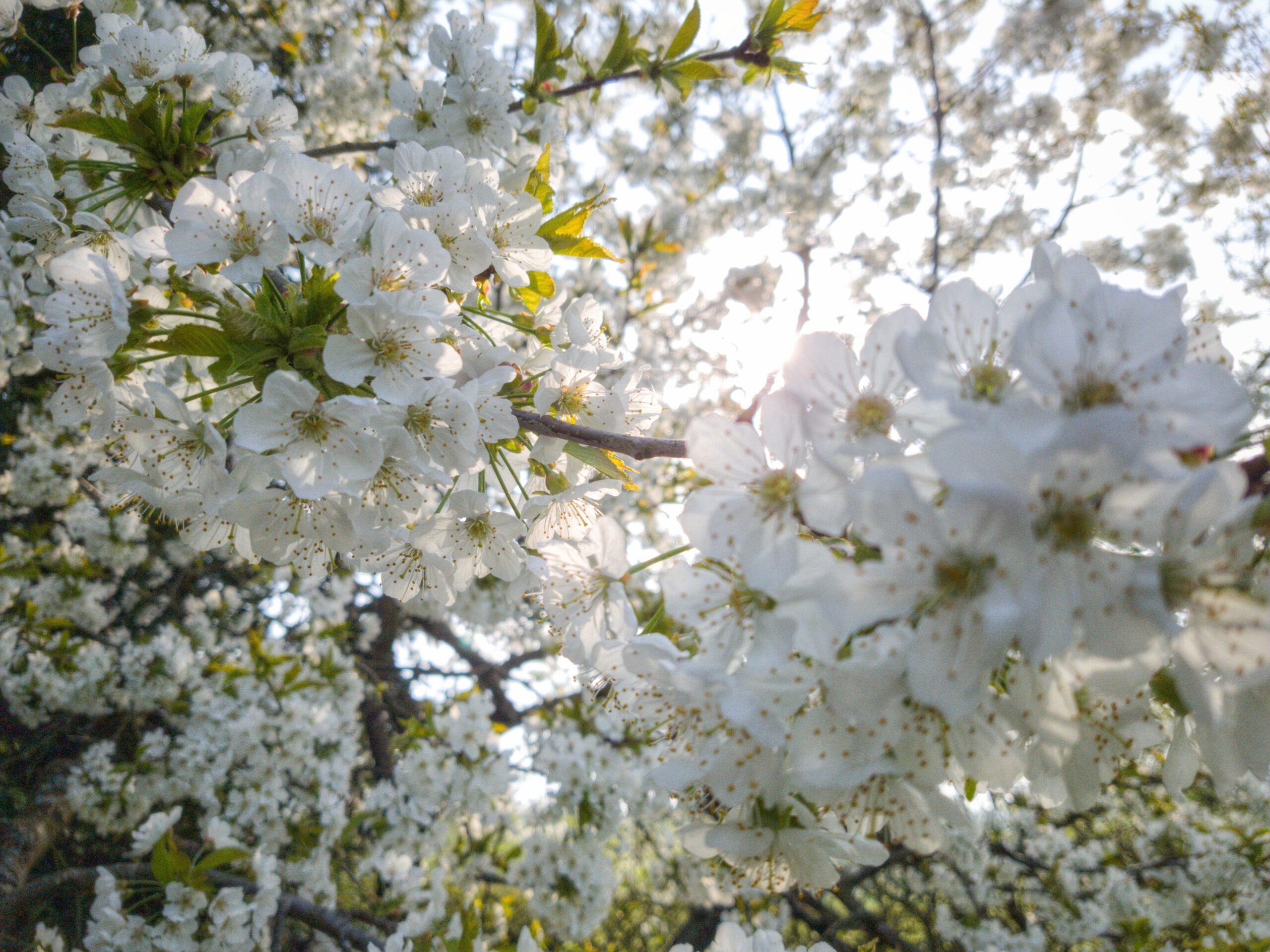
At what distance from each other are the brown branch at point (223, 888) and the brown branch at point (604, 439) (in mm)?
2442

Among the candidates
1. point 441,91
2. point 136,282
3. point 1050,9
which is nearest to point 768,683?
point 136,282

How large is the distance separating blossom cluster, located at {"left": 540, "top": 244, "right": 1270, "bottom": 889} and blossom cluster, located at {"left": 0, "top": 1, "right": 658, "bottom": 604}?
0.44 meters

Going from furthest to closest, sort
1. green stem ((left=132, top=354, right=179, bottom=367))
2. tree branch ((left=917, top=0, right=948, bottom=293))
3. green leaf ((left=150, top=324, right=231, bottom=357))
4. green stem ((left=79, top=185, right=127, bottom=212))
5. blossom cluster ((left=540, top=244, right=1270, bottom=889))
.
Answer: tree branch ((left=917, top=0, right=948, bottom=293)) < green stem ((left=79, top=185, right=127, bottom=212)) < green stem ((left=132, top=354, right=179, bottom=367)) < green leaf ((left=150, top=324, right=231, bottom=357)) < blossom cluster ((left=540, top=244, right=1270, bottom=889))

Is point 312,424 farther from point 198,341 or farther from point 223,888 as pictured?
point 223,888

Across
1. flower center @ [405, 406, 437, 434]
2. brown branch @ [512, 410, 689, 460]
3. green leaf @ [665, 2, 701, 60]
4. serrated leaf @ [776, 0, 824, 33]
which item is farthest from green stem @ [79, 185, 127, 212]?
serrated leaf @ [776, 0, 824, 33]

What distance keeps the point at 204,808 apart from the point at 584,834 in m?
2.27

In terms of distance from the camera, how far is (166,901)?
2.42m

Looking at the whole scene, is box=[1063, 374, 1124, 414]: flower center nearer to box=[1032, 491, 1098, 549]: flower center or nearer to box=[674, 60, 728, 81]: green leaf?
box=[1032, 491, 1098, 549]: flower center

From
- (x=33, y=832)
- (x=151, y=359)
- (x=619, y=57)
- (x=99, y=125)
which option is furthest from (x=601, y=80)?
(x=33, y=832)

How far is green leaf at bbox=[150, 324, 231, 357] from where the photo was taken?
1.15 metres

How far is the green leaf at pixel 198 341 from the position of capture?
45.3 inches

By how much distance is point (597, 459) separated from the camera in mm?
1350

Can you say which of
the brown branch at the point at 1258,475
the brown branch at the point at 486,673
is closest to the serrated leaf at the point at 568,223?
the brown branch at the point at 1258,475

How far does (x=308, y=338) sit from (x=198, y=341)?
19cm
